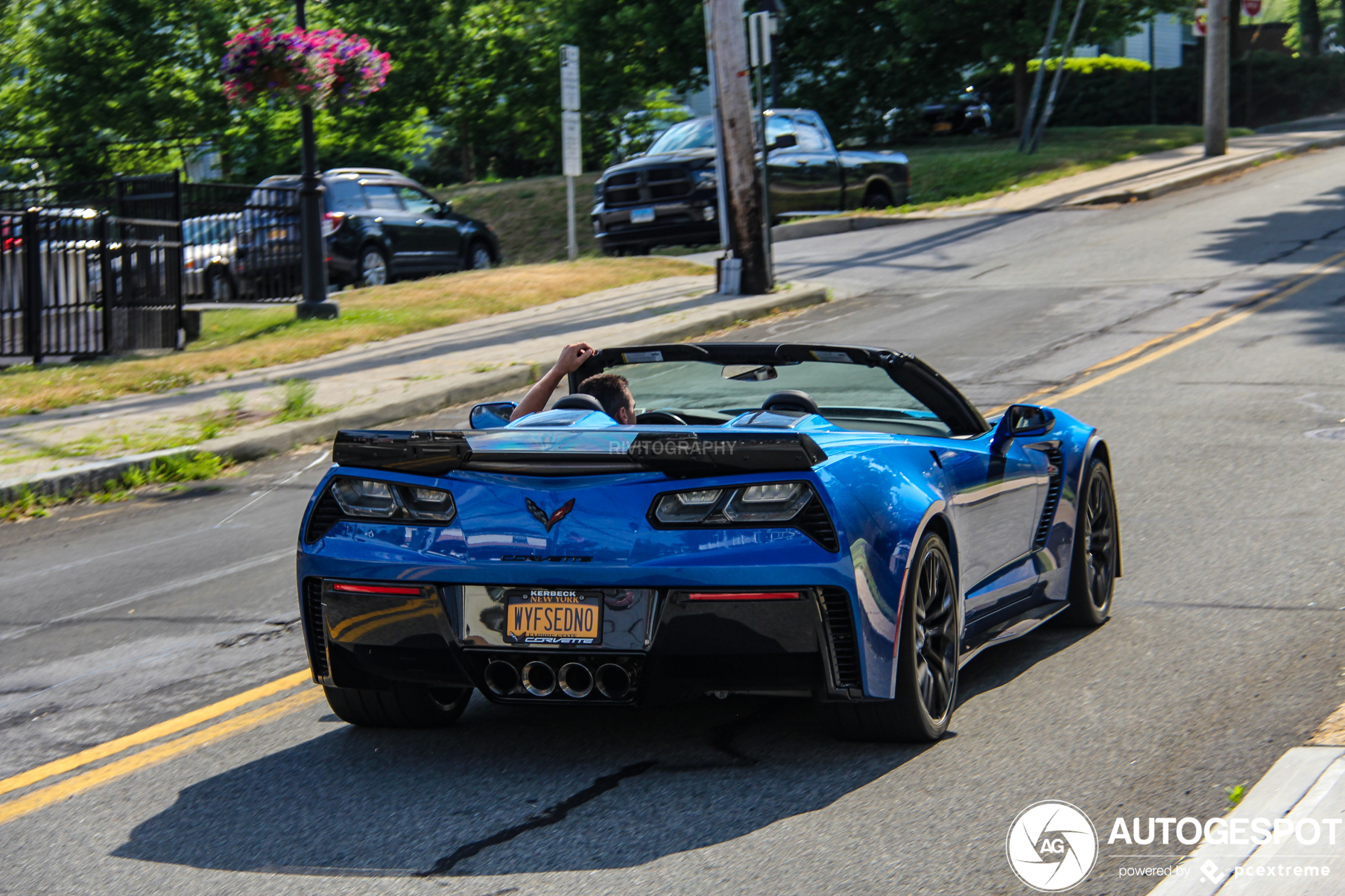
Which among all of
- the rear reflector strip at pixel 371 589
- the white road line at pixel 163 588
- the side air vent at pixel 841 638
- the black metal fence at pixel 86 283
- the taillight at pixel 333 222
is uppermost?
the taillight at pixel 333 222

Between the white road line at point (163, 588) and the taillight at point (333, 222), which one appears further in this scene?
the taillight at point (333, 222)

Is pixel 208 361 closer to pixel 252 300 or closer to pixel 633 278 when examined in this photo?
→ pixel 252 300

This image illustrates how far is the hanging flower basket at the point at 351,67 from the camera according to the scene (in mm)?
17578

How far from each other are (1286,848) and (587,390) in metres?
2.66

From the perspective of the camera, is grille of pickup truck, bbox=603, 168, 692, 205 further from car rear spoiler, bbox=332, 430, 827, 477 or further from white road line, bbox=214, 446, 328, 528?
car rear spoiler, bbox=332, 430, 827, 477

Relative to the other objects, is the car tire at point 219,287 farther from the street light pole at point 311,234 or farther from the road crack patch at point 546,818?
the road crack patch at point 546,818

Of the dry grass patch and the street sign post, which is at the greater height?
the street sign post

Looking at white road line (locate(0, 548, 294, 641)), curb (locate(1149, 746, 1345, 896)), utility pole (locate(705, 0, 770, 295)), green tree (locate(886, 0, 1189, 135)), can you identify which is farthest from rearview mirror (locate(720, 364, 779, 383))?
green tree (locate(886, 0, 1189, 135))

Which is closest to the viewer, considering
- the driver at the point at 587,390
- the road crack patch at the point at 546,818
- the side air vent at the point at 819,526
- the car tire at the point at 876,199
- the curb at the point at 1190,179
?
the road crack patch at the point at 546,818

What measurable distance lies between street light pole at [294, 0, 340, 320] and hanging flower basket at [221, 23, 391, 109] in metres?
0.20

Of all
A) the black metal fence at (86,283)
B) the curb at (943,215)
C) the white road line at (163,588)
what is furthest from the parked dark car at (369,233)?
the white road line at (163,588)

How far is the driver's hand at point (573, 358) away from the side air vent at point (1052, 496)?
5.85 ft

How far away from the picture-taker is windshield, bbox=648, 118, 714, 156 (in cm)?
2336

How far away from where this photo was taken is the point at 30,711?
17.5 ft
